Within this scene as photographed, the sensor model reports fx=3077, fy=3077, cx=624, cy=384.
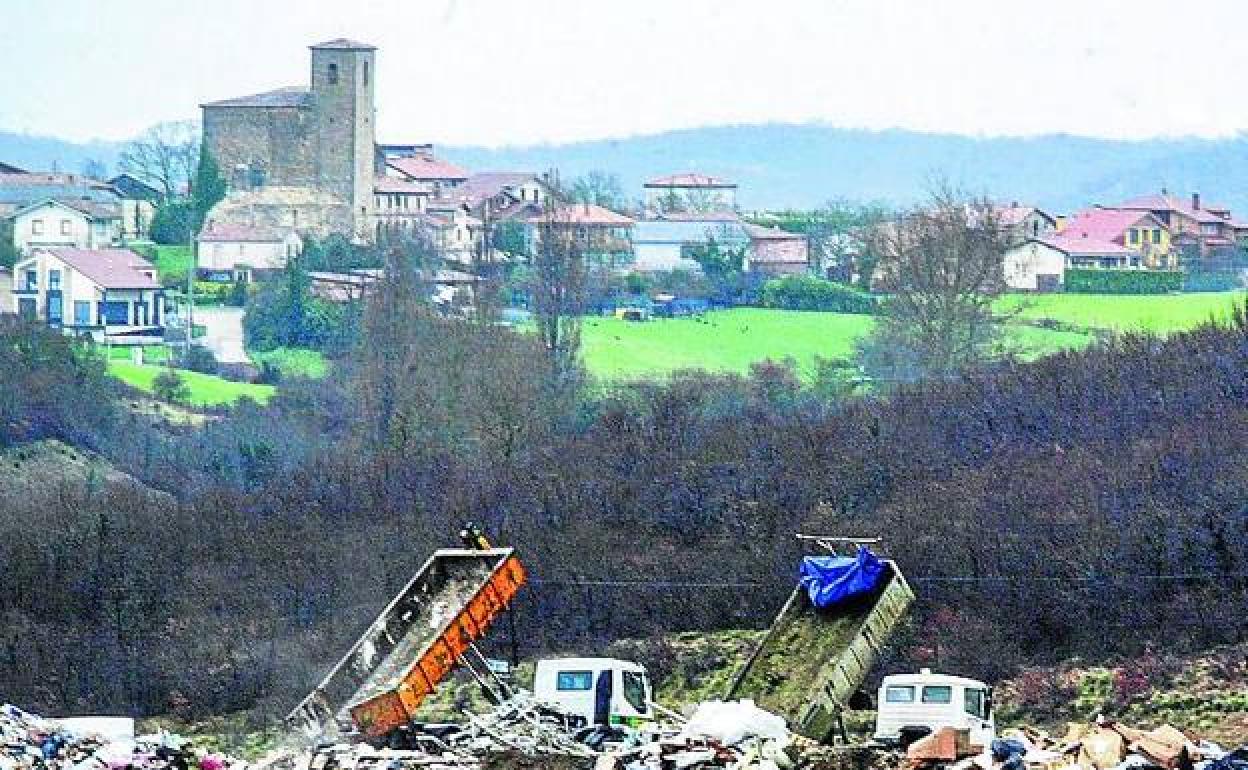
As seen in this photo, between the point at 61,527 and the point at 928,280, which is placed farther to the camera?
the point at 928,280

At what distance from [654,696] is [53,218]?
168 ft

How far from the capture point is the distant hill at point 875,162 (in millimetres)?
60344

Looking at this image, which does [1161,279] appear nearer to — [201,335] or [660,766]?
[201,335]

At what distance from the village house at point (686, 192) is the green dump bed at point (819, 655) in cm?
Answer: 5111

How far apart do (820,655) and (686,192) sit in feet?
176

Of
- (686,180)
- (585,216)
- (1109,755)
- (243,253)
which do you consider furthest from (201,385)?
(1109,755)

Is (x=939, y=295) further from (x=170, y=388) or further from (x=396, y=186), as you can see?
(x=396, y=186)

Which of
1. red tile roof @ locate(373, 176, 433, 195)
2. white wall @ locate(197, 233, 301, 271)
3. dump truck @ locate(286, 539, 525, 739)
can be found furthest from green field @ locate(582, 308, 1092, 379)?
dump truck @ locate(286, 539, 525, 739)

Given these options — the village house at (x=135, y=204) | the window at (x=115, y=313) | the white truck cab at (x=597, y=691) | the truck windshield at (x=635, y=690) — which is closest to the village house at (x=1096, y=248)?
the window at (x=115, y=313)

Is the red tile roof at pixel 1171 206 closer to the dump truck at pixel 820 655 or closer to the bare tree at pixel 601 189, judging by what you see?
the bare tree at pixel 601 189

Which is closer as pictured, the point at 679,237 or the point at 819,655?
the point at 819,655

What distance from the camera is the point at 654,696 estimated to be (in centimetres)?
2302

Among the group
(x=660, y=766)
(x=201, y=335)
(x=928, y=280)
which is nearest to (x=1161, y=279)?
(x=928, y=280)

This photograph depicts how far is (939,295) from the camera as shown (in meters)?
50.1
